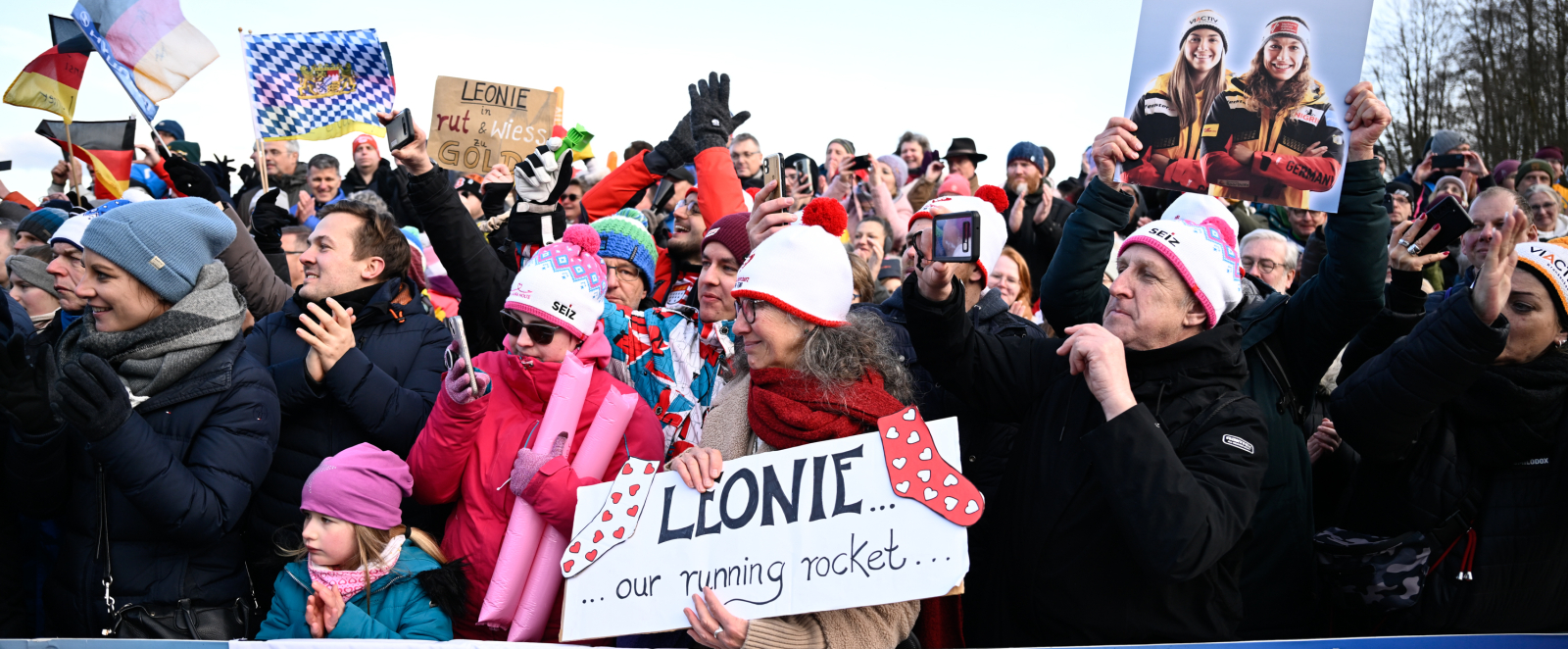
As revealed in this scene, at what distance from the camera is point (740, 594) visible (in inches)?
100.0

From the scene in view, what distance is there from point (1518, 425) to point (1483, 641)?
2.81 feet

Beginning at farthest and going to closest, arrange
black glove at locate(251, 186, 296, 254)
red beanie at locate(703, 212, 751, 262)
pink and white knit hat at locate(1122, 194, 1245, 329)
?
black glove at locate(251, 186, 296, 254)
red beanie at locate(703, 212, 751, 262)
pink and white knit hat at locate(1122, 194, 1245, 329)

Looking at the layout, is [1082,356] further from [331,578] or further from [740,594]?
[331,578]

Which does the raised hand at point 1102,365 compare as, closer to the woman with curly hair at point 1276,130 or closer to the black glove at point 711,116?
the woman with curly hair at point 1276,130

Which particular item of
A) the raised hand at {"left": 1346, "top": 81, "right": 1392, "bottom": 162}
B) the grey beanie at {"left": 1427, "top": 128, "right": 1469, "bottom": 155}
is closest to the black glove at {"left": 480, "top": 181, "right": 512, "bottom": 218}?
the raised hand at {"left": 1346, "top": 81, "right": 1392, "bottom": 162}

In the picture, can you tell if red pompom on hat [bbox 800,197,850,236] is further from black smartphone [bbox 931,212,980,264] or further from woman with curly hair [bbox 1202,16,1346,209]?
woman with curly hair [bbox 1202,16,1346,209]

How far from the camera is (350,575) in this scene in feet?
9.93

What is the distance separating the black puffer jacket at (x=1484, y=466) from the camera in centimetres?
295

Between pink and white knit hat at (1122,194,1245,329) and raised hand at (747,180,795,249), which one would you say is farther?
raised hand at (747,180,795,249)

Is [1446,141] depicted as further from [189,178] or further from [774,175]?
[189,178]

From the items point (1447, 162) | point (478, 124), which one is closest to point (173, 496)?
point (478, 124)

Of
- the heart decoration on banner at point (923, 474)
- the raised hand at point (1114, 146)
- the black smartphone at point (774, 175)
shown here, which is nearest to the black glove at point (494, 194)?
the black smartphone at point (774, 175)

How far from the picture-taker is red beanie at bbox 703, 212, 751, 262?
4.07 meters

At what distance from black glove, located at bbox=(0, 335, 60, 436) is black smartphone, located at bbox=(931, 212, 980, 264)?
2687 mm
